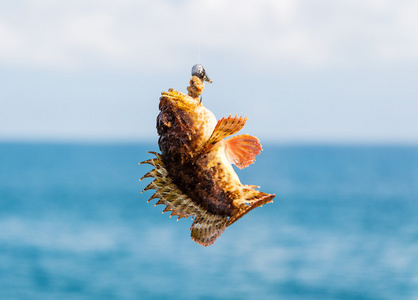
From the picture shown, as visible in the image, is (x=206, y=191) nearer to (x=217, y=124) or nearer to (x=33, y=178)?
(x=217, y=124)

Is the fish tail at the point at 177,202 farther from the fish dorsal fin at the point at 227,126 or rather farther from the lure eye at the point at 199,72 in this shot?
the lure eye at the point at 199,72

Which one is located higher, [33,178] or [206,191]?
[33,178]

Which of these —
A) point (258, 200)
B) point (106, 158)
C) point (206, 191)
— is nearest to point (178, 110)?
point (206, 191)

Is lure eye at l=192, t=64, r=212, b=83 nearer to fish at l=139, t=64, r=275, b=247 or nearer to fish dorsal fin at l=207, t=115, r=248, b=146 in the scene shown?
fish at l=139, t=64, r=275, b=247

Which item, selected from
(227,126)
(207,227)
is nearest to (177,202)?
(207,227)

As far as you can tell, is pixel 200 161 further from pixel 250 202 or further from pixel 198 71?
pixel 198 71

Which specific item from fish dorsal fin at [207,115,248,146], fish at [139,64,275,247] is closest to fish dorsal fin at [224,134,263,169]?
fish at [139,64,275,247]
